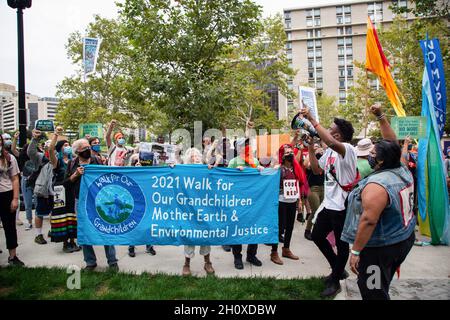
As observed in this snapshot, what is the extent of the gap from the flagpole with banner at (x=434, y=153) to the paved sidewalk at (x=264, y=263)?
46 cm

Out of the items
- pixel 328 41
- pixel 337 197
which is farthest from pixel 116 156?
pixel 328 41

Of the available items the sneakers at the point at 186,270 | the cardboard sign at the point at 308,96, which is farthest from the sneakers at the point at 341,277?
the cardboard sign at the point at 308,96

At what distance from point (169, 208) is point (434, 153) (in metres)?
4.80

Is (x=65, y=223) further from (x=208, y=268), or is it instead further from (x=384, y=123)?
(x=384, y=123)

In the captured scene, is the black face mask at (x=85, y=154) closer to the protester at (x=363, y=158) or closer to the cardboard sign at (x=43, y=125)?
the cardboard sign at (x=43, y=125)

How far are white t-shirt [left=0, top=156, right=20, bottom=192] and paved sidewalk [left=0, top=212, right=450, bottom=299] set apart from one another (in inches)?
46.7

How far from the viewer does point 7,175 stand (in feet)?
15.4

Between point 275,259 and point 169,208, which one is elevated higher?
point 169,208

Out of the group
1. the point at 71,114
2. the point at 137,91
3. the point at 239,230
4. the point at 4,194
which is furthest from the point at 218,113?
the point at 71,114

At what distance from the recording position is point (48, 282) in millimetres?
3926

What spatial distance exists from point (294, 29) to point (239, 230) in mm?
86514

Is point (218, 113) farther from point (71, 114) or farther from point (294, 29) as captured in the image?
point (294, 29)

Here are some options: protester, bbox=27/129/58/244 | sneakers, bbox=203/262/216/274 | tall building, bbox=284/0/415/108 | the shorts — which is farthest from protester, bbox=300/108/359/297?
tall building, bbox=284/0/415/108

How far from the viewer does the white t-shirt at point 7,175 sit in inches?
181
